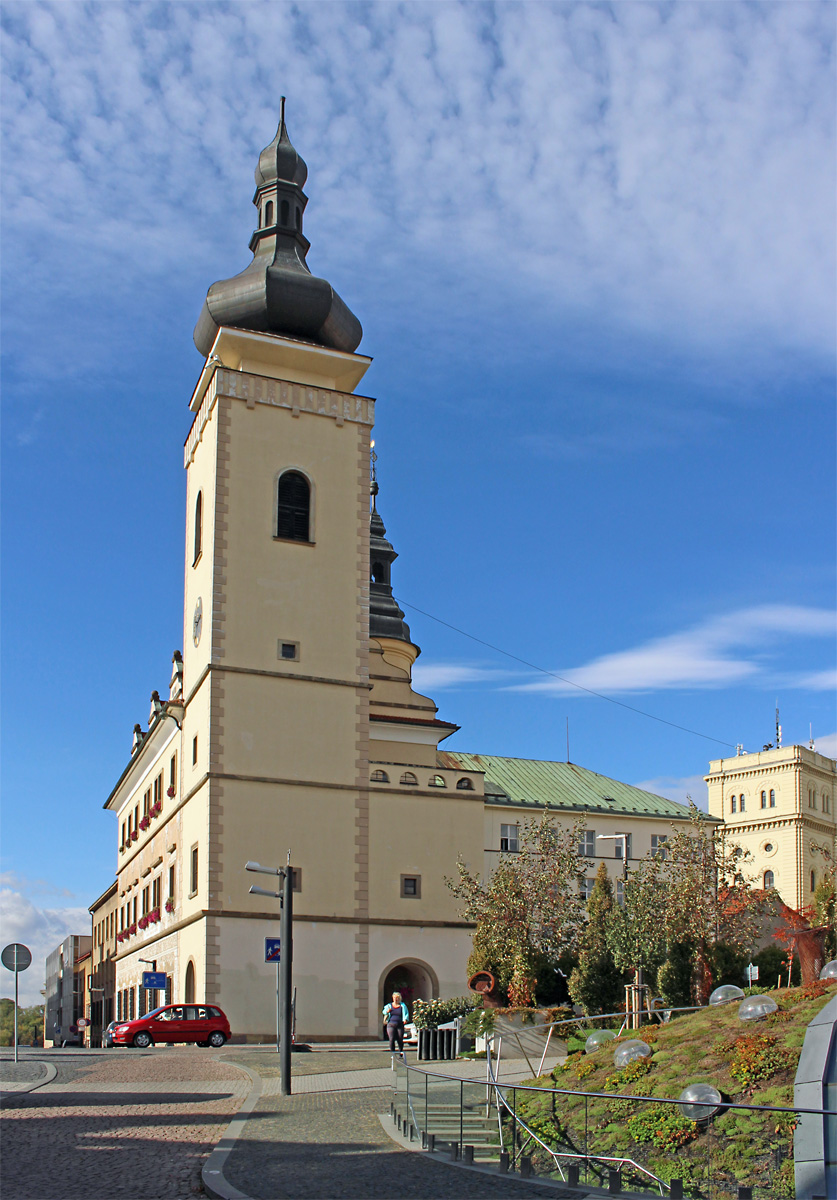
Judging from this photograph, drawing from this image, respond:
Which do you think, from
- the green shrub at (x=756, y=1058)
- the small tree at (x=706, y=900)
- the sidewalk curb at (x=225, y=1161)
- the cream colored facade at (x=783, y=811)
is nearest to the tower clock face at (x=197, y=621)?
the small tree at (x=706, y=900)

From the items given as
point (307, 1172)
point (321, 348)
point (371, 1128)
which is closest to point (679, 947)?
point (371, 1128)

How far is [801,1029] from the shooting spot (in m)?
18.6

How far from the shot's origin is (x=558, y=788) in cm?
5781

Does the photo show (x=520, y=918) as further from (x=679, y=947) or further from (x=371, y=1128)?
(x=371, y=1128)

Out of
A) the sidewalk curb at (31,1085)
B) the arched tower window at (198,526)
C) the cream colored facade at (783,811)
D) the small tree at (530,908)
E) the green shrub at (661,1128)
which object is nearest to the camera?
A: the green shrub at (661,1128)

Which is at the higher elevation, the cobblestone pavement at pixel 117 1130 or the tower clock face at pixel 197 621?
the tower clock face at pixel 197 621

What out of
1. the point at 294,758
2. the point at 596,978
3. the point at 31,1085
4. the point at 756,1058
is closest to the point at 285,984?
the point at 31,1085

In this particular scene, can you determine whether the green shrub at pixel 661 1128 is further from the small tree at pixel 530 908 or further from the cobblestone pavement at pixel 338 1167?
the small tree at pixel 530 908

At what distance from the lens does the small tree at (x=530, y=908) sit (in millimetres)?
38469

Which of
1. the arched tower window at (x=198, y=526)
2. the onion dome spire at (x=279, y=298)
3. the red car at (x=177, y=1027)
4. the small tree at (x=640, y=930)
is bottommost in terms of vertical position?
the red car at (x=177, y=1027)

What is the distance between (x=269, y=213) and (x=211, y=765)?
2158 cm

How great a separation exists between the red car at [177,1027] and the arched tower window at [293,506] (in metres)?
16.3

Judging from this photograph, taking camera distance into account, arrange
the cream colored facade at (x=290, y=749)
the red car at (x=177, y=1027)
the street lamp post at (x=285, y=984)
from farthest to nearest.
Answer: the cream colored facade at (x=290, y=749)
the red car at (x=177, y=1027)
the street lamp post at (x=285, y=984)

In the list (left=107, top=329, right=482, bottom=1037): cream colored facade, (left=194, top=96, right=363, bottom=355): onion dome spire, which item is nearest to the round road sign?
(left=107, top=329, right=482, bottom=1037): cream colored facade
